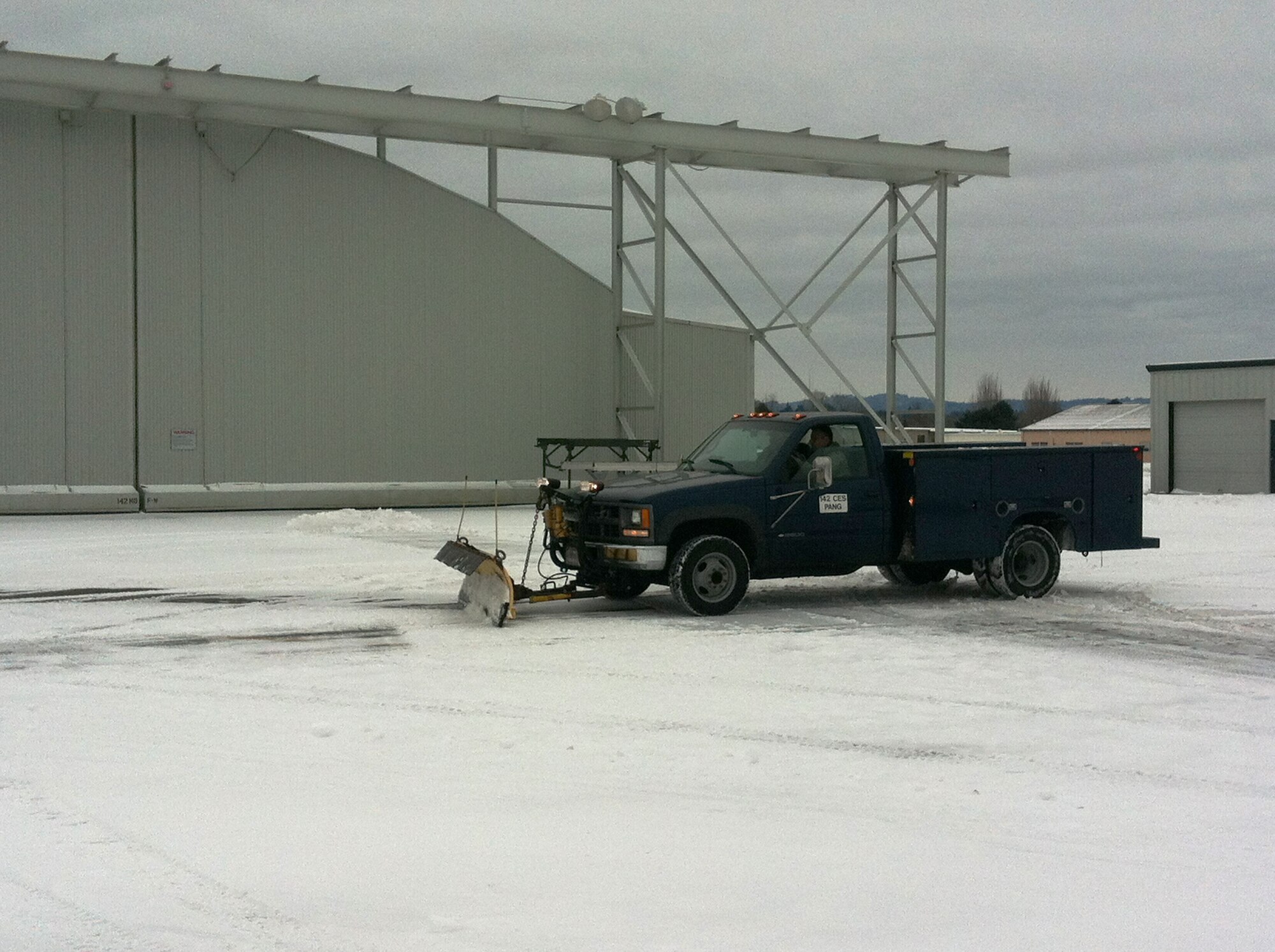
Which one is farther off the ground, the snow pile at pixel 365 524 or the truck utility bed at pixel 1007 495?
the truck utility bed at pixel 1007 495

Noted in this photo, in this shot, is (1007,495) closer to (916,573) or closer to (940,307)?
(916,573)

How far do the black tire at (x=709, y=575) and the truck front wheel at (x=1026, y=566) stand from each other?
121 inches

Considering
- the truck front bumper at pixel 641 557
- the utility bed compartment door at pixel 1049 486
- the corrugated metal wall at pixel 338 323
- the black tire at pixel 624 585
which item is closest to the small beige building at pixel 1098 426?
the corrugated metal wall at pixel 338 323

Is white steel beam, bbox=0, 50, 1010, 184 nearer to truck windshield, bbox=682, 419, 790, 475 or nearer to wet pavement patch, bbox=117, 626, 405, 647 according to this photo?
truck windshield, bbox=682, 419, 790, 475

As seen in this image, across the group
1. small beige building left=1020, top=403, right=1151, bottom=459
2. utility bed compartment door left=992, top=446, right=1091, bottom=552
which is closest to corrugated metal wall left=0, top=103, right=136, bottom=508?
utility bed compartment door left=992, top=446, right=1091, bottom=552

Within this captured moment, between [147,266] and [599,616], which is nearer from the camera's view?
[599,616]

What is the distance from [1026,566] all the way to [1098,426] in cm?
7930

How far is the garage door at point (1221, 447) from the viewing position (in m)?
39.6

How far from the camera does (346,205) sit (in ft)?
96.5

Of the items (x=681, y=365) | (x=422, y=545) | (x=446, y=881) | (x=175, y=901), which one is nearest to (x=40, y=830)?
(x=175, y=901)

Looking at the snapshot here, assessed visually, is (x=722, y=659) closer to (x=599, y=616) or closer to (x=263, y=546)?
(x=599, y=616)

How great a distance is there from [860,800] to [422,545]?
14479 millimetres

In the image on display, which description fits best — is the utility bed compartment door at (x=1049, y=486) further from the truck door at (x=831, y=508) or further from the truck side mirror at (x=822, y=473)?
the truck side mirror at (x=822, y=473)

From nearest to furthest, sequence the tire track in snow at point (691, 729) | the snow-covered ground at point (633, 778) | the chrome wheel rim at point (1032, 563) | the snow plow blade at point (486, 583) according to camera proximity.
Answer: the snow-covered ground at point (633, 778)
the tire track in snow at point (691, 729)
the snow plow blade at point (486, 583)
the chrome wheel rim at point (1032, 563)
